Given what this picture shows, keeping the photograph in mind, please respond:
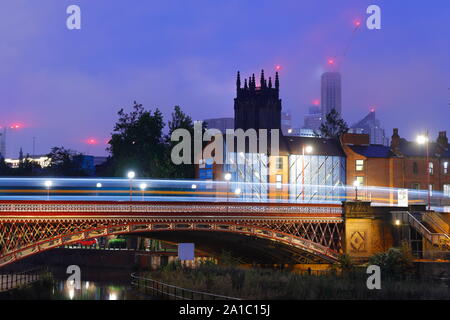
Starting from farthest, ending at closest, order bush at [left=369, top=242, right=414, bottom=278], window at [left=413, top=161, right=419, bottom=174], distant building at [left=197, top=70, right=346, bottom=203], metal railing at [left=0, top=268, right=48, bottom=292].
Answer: window at [left=413, top=161, right=419, bottom=174]
distant building at [left=197, top=70, right=346, bottom=203]
bush at [left=369, top=242, right=414, bottom=278]
metal railing at [left=0, top=268, right=48, bottom=292]

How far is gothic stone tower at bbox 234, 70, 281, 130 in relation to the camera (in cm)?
16394

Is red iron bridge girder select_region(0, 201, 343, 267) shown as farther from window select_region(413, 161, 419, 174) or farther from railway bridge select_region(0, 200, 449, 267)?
window select_region(413, 161, 419, 174)

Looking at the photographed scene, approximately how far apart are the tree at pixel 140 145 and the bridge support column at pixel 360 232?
42.8m

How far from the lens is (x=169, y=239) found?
76750 mm

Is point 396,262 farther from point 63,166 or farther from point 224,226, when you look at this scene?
point 63,166

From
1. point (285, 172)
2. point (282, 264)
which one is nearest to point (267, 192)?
point (285, 172)

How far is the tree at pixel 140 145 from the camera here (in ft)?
376

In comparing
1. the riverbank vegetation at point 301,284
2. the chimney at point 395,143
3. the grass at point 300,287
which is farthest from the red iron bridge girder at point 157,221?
the chimney at point 395,143

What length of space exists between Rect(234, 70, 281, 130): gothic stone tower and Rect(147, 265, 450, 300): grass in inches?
4100

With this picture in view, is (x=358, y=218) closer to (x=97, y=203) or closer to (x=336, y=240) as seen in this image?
(x=336, y=240)

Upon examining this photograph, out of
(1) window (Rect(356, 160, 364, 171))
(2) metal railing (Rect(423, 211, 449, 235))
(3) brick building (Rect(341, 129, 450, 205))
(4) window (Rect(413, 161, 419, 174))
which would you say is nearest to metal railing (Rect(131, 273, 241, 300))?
(2) metal railing (Rect(423, 211, 449, 235))

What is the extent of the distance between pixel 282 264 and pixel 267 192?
25262mm

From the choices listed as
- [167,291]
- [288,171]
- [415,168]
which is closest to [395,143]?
[415,168]

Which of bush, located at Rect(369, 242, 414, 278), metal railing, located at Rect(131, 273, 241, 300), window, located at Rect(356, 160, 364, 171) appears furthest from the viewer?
window, located at Rect(356, 160, 364, 171)
